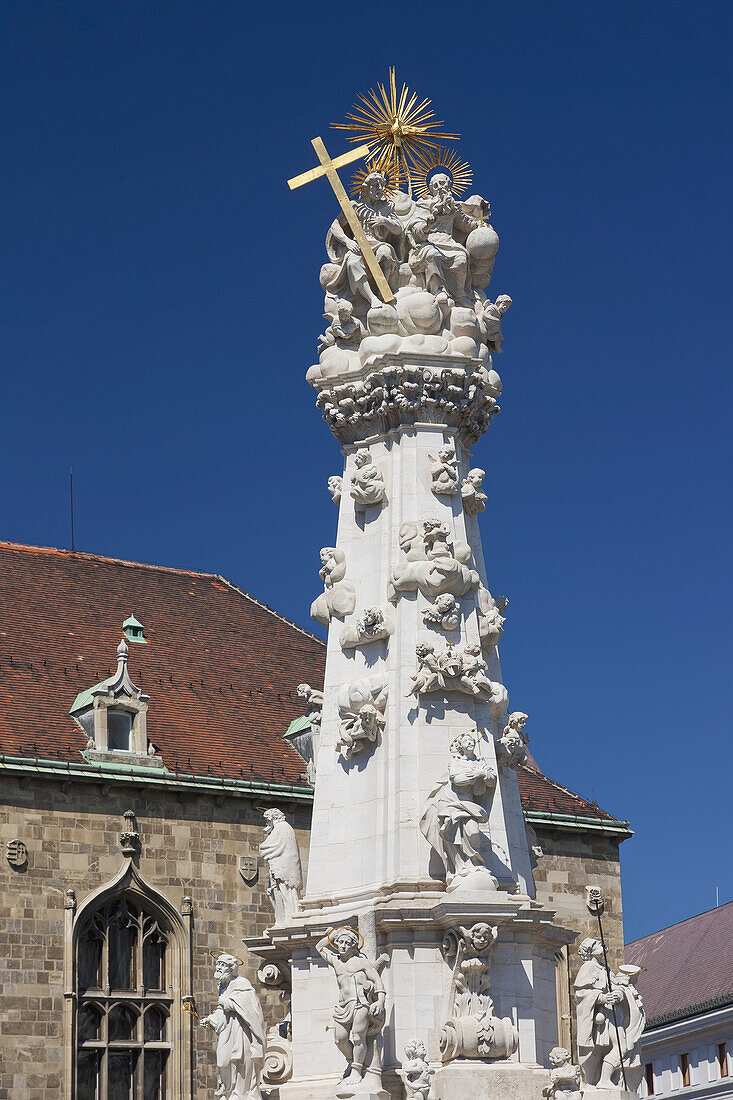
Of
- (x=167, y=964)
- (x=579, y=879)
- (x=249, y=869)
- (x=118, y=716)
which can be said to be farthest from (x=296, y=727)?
(x=579, y=879)

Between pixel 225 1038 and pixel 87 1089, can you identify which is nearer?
pixel 225 1038

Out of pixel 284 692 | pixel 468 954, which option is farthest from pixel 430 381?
pixel 284 692

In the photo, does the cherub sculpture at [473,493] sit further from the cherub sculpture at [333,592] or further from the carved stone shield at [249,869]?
the carved stone shield at [249,869]

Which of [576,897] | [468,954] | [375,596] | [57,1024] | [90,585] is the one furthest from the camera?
[90,585]

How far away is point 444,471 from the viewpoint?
1858 centimetres

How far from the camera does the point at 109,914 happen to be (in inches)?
1204

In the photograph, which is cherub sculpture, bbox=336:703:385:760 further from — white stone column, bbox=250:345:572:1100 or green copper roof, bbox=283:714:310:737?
green copper roof, bbox=283:714:310:737

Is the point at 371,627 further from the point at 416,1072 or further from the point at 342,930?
the point at 416,1072

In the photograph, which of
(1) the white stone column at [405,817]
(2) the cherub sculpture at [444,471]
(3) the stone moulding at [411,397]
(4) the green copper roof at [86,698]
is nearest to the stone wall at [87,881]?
(4) the green copper roof at [86,698]

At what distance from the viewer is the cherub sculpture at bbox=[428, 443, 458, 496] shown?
60.7 feet

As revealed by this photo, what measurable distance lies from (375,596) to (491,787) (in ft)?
7.78

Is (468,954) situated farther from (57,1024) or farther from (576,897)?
(576,897)

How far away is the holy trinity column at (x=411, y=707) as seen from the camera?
1652 cm

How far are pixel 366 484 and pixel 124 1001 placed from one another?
1462 cm
